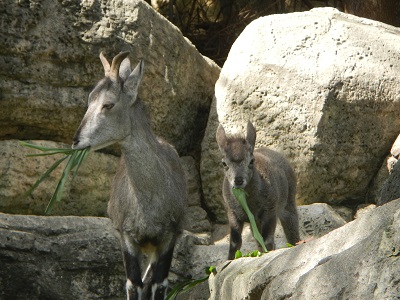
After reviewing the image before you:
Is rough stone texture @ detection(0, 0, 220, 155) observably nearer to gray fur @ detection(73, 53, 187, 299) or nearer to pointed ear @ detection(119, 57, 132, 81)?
pointed ear @ detection(119, 57, 132, 81)

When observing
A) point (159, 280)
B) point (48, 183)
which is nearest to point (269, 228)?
point (159, 280)

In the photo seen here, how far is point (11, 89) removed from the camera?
9.33m

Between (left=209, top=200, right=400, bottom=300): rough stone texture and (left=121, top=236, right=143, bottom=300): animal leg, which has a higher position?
(left=209, top=200, right=400, bottom=300): rough stone texture

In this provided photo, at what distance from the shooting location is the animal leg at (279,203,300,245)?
9.14 metres

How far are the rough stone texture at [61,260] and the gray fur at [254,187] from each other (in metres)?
0.75

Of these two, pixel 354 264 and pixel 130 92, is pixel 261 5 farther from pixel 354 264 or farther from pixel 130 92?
pixel 354 264

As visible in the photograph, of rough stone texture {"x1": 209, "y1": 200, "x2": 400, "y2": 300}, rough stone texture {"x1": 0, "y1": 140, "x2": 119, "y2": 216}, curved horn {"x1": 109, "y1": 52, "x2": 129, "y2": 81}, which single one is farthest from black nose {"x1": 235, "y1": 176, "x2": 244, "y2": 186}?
rough stone texture {"x1": 209, "y1": 200, "x2": 400, "y2": 300}

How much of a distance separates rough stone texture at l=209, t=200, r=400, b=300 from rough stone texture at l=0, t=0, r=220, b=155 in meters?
4.26

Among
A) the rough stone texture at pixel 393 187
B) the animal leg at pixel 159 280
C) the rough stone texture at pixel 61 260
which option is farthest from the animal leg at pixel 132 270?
the rough stone texture at pixel 393 187

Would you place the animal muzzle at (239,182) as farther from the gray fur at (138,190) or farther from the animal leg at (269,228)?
the gray fur at (138,190)

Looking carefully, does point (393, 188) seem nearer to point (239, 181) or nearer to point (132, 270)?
point (132, 270)

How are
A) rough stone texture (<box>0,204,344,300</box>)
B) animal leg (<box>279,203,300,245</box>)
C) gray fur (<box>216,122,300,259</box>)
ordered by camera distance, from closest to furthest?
rough stone texture (<box>0,204,344,300</box>) < gray fur (<box>216,122,300,259</box>) < animal leg (<box>279,203,300,245</box>)

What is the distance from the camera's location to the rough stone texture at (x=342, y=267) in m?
4.15

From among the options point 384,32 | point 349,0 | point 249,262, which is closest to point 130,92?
point 249,262
